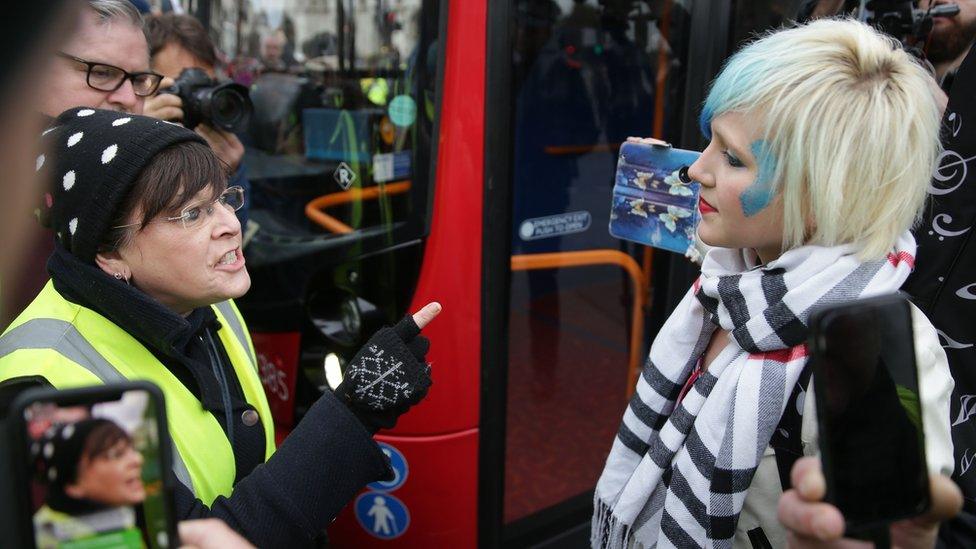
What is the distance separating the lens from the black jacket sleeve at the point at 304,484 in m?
1.08

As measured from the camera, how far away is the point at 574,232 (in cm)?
215

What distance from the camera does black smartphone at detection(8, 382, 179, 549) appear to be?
22.0 inches

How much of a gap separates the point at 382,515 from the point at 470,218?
838mm

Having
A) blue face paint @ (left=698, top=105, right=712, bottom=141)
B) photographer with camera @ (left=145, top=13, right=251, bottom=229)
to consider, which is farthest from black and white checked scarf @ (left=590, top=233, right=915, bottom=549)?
photographer with camera @ (left=145, top=13, right=251, bottom=229)

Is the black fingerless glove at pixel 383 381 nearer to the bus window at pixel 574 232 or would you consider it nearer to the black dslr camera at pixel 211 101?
the bus window at pixel 574 232

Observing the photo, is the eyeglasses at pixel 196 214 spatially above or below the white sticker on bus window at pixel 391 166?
above

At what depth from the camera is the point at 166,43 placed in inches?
95.5

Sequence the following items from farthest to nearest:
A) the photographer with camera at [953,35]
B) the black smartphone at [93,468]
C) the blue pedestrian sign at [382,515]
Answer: the photographer with camera at [953,35], the blue pedestrian sign at [382,515], the black smartphone at [93,468]

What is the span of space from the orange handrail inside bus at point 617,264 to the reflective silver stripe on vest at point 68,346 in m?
1.09

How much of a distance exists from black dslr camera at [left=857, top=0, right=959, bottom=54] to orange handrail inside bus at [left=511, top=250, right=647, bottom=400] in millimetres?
949

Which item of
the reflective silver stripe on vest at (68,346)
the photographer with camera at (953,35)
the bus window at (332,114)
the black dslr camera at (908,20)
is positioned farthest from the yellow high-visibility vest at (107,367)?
the photographer with camera at (953,35)

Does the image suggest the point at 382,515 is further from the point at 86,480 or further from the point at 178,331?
the point at 86,480

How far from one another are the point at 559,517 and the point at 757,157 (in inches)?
58.2

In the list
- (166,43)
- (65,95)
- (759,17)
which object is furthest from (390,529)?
(759,17)
